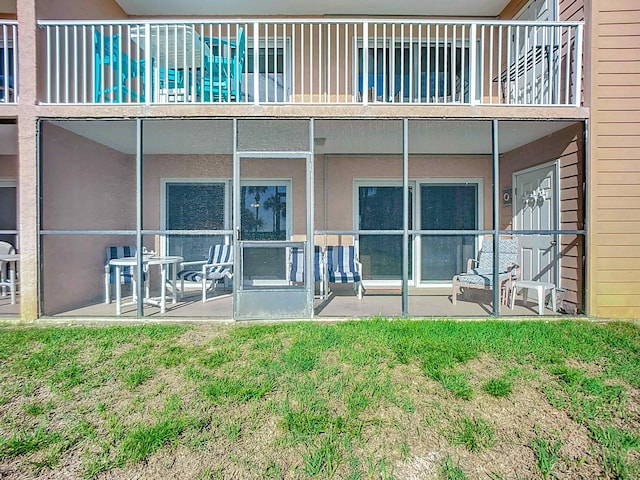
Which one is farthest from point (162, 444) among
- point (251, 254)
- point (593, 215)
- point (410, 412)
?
point (593, 215)

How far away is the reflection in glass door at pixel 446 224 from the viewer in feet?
24.6

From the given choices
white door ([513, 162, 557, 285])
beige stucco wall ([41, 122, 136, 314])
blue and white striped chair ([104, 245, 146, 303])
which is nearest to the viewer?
beige stucco wall ([41, 122, 136, 314])

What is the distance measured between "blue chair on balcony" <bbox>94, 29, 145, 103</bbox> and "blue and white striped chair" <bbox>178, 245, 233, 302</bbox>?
100 inches

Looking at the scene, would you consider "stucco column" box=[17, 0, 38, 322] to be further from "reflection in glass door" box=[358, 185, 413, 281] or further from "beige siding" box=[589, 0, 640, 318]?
"beige siding" box=[589, 0, 640, 318]

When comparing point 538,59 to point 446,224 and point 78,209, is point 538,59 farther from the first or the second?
point 78,209

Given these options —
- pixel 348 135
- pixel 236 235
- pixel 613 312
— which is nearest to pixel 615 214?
pixel 613 312

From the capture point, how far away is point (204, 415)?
2.75 metres

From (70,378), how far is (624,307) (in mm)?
6066

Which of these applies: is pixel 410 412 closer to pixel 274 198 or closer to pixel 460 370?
pixel 460 370

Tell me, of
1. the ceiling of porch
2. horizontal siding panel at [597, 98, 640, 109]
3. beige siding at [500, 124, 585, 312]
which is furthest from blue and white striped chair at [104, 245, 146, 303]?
horizontal siding panel at [597, 98, 640, 109]

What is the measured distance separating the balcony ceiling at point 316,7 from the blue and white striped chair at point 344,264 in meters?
4.42

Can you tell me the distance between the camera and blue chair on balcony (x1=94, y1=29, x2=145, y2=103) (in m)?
5.23

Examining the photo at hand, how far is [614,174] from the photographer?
481 centimetres

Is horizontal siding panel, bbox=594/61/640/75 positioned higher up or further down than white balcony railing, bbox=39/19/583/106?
further down
